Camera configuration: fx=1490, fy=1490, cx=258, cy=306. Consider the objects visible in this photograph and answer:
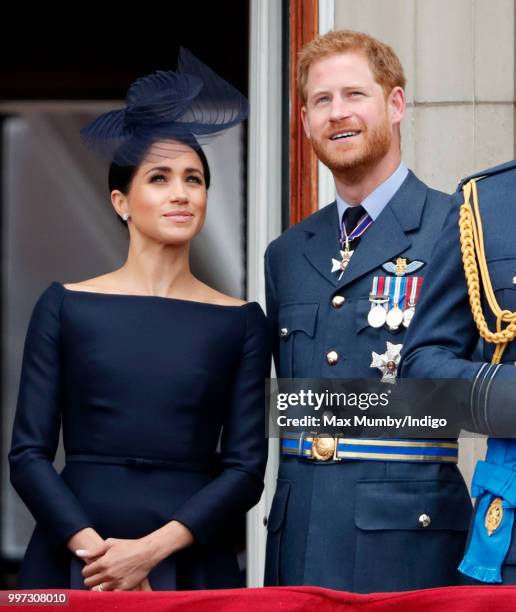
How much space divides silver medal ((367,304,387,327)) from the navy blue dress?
0.96 feet

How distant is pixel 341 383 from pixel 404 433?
195 mm

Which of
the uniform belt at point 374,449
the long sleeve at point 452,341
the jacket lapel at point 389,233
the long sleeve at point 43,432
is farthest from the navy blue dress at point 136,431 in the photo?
the long sleeve at point 452,341

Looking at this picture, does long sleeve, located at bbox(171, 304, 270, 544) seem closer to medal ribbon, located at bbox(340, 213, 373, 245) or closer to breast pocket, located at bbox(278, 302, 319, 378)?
breast pocket, located at bbox(278, 302, 319, 378)

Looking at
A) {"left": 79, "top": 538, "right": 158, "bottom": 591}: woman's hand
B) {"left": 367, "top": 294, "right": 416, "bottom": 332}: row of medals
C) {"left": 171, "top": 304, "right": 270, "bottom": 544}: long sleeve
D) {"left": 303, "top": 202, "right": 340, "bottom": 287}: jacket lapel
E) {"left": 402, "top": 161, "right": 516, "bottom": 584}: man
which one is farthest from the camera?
{"left": 303, "top": 202, "right": 340, "bottom": 287}: jacket lapel

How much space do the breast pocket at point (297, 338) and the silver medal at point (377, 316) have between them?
6.4 inches

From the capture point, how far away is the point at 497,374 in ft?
8.73

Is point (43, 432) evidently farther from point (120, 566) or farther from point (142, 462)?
point (120, 566)

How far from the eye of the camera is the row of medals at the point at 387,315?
11.0ft

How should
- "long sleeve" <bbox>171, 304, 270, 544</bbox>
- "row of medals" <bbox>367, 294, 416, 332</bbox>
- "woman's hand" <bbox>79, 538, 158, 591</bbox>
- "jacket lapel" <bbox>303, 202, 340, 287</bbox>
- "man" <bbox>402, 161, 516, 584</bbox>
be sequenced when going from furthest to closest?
"jacket lapel" <bbox>303, 202, 340, 287</bbox>, "row of medals" <bbox>367, 294, 416, 332</bbox>, "long sleeve" <bbox>171, 304, 270, 544</bbox>, "woman's hand" <bbox>79, 538, 158, 591</bbox>, "man" <bbox>402, 161, 516, 584</bbox>

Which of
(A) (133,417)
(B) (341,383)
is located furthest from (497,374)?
(A) (133,417)

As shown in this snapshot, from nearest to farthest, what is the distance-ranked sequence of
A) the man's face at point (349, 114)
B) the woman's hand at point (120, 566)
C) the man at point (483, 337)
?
the man at point (483, 337), the woman's hand at point (120, 566), the man's face at point (349, 114)

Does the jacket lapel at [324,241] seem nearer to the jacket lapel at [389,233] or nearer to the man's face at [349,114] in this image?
the jacket lapel at [389,233]

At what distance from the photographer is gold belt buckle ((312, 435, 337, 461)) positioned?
3367 mm

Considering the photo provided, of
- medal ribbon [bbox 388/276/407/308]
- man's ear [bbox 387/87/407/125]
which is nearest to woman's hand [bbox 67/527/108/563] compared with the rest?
medal ribbon [bbox 388/276/407/308]
